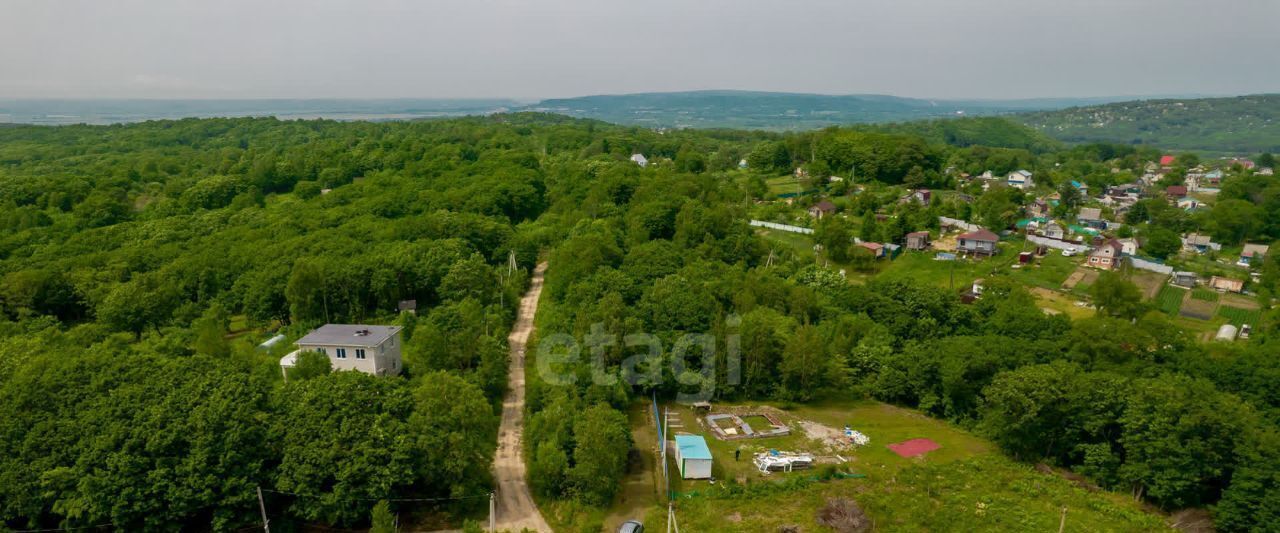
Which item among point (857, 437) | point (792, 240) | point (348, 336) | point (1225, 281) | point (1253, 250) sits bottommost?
point (857, 437)

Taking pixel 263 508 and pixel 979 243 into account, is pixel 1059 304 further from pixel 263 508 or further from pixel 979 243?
pixel 263 508

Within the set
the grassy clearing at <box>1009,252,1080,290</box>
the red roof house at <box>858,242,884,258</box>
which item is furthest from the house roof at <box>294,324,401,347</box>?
the grassy clearing at <box>1009,252,1080,290</box>

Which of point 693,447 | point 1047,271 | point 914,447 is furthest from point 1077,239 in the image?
point 693,447

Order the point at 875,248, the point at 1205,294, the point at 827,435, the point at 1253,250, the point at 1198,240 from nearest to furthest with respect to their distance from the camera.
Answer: the point at 827,435, the point at 1205,294, the point at 875,248, the point at 1253,250, the point at 1198,240

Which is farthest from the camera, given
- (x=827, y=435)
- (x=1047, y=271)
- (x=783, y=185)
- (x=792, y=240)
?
(x=783, y=185)

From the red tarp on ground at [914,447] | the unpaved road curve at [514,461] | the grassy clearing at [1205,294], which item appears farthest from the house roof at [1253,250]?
the unpaved road curve at [514,461]

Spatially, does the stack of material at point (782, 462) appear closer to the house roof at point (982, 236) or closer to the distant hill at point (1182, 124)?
the house roof at point (982, 236)

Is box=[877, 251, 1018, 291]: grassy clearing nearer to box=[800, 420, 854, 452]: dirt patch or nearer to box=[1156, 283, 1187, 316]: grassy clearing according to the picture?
box=[1156, 283, 1187, 316]: grassy clearing
